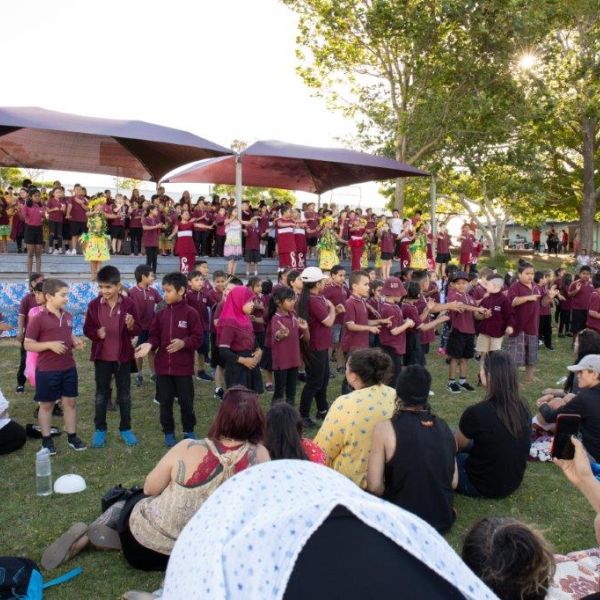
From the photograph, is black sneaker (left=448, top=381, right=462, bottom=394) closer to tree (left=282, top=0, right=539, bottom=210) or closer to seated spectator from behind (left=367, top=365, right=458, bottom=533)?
seated spectator from behind (left=367, top=365, right=458, bottom=533)

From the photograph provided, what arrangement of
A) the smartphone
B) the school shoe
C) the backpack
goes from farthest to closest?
the school shoe, the backpack, the smartphone

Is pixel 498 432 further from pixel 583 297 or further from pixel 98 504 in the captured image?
pixel 583 297

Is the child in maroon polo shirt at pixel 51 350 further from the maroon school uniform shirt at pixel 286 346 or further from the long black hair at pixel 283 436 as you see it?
the long black hair at pixel 283 436

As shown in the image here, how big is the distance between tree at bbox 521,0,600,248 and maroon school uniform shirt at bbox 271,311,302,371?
16089 mm

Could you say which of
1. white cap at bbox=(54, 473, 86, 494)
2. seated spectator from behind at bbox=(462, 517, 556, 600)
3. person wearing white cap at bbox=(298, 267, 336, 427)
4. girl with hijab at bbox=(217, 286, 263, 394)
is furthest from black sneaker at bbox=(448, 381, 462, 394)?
seated spectator from behind at bbox=(462, 517, 556, 600)

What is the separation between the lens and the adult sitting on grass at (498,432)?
15.1 feet

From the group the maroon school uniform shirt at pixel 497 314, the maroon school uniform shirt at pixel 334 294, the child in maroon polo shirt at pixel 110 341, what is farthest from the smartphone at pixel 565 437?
the maroon school uniform shirt at pixel 497 314

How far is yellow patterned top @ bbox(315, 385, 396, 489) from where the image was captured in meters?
4.38

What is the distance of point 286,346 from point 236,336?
2.00ft

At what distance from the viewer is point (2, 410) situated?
546cm

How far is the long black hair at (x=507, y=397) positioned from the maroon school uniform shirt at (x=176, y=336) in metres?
2.83

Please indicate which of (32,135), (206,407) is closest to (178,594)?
(206,407)

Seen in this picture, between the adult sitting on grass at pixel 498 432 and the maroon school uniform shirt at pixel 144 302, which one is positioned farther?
the maroon school uniform shirt at pixel 144 302

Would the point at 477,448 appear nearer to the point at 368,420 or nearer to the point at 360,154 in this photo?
the point at 368,420
